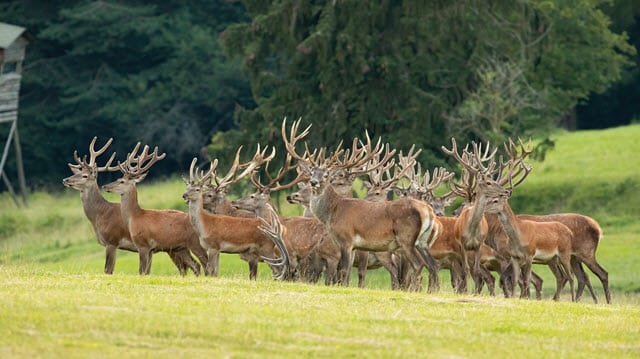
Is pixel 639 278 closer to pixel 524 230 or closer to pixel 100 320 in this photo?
pixel 524 230

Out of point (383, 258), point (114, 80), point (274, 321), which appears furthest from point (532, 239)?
point (114, 80)

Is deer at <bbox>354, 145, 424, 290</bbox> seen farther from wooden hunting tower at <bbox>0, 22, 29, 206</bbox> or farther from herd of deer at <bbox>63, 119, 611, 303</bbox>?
wooden hunting tower at <bbox>0, 22, 29, 206</bbox>

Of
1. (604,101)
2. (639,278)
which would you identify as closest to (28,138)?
(604,101)

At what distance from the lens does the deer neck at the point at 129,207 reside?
74.6ft

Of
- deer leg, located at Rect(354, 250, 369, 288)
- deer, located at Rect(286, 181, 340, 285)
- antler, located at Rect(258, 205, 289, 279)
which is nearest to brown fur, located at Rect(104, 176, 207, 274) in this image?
antler, located at Rect(258, 205, 289, 279)

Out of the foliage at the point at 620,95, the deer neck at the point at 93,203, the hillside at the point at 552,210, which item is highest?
the foliage at the point at 620,95

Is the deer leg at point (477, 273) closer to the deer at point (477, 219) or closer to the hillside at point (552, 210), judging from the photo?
the deer at point (477, 219)

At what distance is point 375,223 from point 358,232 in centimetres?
28

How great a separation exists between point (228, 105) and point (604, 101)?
13747mm

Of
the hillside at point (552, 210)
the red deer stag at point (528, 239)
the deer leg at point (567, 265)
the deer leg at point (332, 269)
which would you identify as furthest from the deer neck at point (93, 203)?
the deer leg at point (567, 265)

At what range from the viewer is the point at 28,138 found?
173 ft

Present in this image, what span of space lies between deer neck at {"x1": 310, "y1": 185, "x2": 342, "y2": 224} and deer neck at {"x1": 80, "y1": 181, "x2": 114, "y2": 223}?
3577mm

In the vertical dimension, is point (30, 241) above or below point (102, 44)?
below

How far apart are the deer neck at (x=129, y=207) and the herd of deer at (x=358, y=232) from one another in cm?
2
